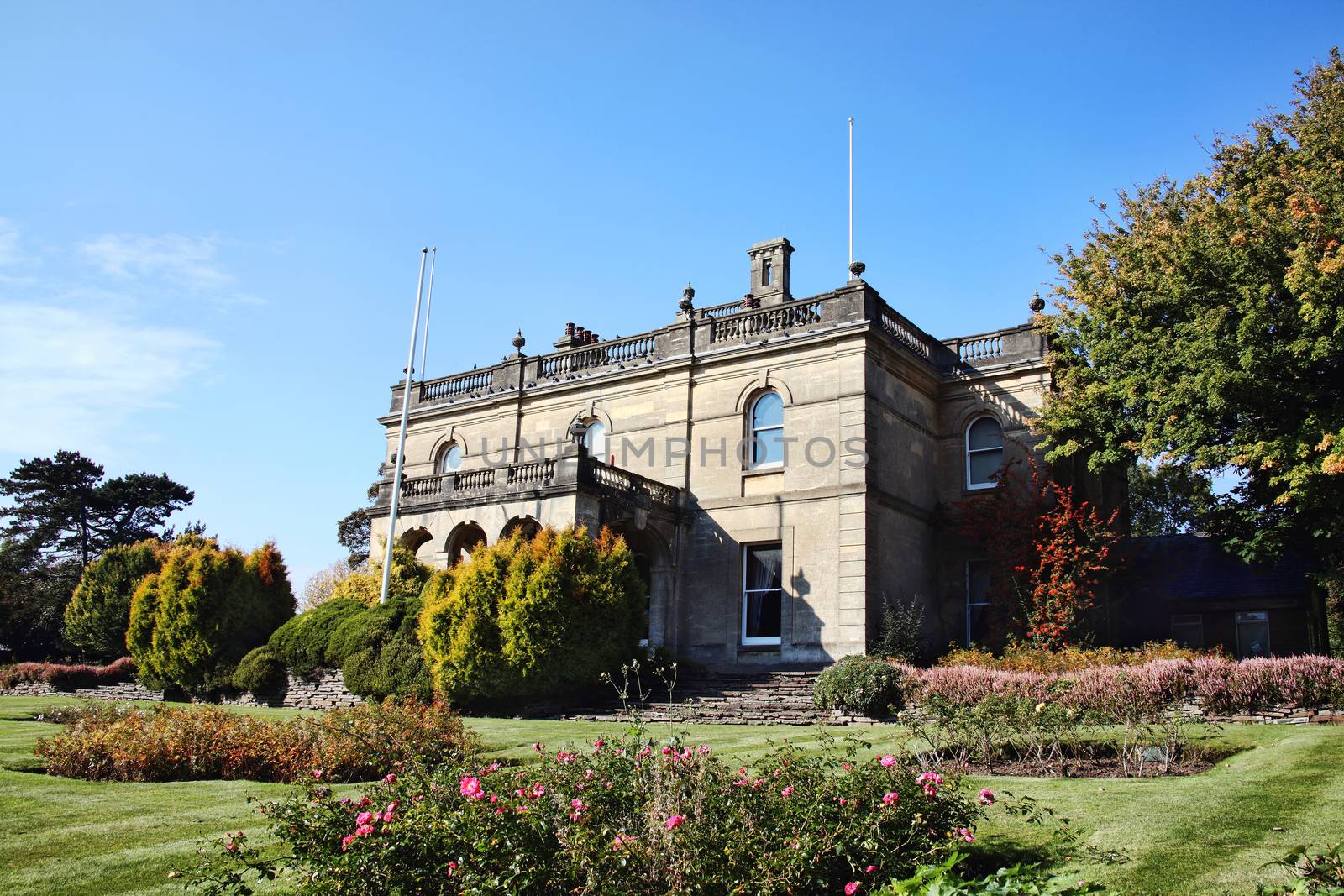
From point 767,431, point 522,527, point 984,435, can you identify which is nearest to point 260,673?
point 522,527

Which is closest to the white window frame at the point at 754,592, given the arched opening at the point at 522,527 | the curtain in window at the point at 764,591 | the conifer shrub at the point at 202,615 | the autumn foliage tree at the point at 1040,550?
the curtain in window at the point at 764,591

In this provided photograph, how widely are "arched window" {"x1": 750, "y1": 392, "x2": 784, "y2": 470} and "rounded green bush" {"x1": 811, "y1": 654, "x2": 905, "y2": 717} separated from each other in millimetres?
8033

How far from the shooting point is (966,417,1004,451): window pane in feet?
86.5

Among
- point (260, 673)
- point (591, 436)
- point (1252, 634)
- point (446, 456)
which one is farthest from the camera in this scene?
point (446, 456)

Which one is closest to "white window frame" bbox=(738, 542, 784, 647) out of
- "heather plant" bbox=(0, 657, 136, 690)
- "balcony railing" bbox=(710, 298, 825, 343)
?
"balcony railing" bbox=(710, 298, 825, 343)

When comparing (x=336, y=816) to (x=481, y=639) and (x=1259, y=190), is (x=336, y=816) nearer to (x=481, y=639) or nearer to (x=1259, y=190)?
(x=481, y=639)

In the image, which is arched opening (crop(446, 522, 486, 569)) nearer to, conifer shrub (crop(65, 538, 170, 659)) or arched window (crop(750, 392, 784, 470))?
arched window (crop(750, 392, 784, 470))

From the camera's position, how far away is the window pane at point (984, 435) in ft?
86.5

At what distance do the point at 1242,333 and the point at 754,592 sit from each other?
461 inches

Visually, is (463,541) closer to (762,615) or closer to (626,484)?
(626,484)

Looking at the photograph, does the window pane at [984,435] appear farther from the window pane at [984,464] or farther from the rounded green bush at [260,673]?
the rounded green bush at [260,673]

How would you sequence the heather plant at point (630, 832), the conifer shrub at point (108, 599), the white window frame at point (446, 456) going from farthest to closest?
1. the white window frame at point (446, 456)
2. the conifer shrub at point (108, 599)
3. the heather plant at point (630, 832)

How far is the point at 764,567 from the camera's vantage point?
2505 cm

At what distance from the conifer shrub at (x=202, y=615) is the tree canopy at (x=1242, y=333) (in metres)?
19.0
